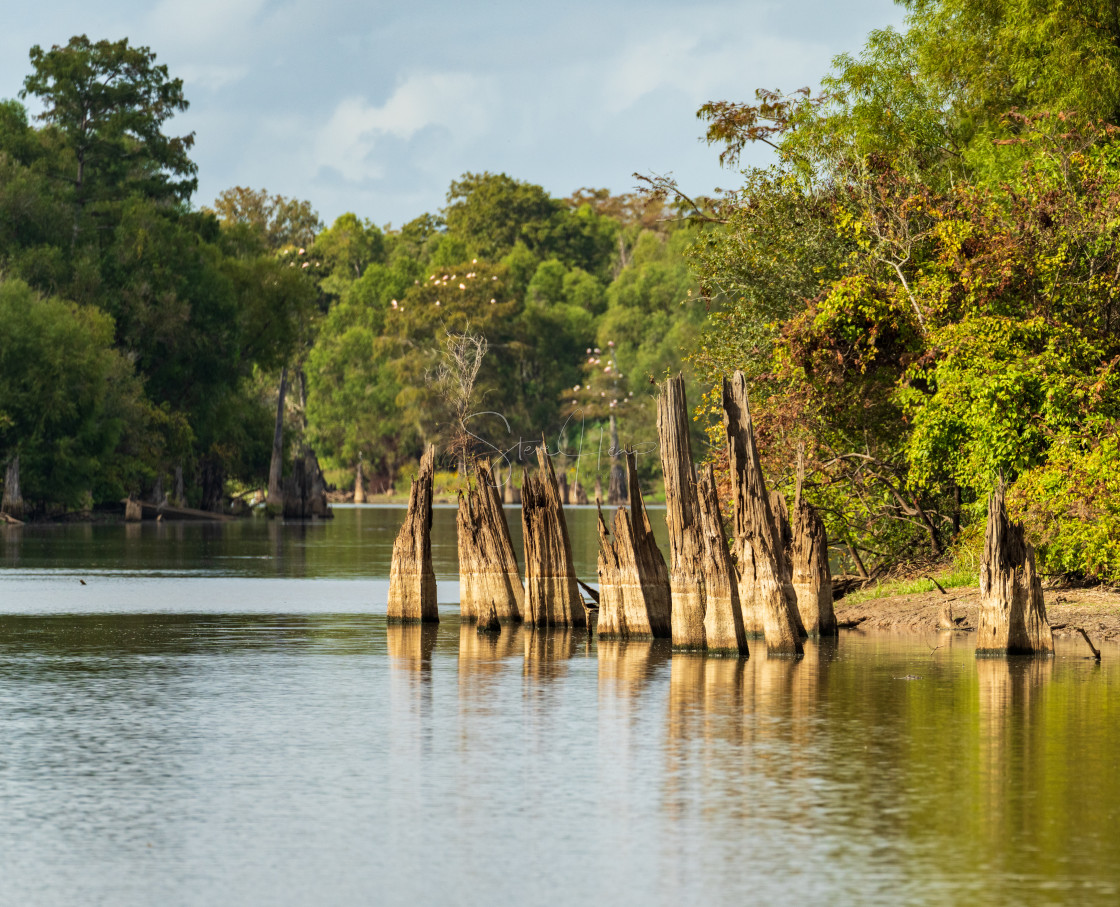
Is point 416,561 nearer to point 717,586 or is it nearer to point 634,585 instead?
point 634,585

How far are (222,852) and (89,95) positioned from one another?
96.6 m

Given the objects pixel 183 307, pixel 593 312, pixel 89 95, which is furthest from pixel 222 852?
pixel 593 312

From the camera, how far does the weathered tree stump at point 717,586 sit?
2723 cm

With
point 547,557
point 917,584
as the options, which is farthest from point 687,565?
point 917,584

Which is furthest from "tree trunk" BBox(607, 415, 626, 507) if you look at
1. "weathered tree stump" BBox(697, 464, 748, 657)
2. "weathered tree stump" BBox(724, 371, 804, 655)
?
"weathered tree stump" BBox(697, 464, 748, 657)

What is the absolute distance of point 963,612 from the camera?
1315 inches

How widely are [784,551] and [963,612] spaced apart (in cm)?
572

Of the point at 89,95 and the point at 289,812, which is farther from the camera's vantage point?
the point at 89,95

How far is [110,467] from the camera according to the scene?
313 feet

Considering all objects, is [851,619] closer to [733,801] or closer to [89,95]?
[733,801]

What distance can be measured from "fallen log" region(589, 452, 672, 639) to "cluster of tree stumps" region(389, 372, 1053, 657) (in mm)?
25

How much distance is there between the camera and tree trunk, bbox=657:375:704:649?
90.7 ft

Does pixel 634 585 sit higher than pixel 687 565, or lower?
lower

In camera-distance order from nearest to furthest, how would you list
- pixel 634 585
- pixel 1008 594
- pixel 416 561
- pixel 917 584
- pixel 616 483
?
pixel 1008 594
pixel 634 585
pixel 416 561
pixel 917 584
pixel 616 483
